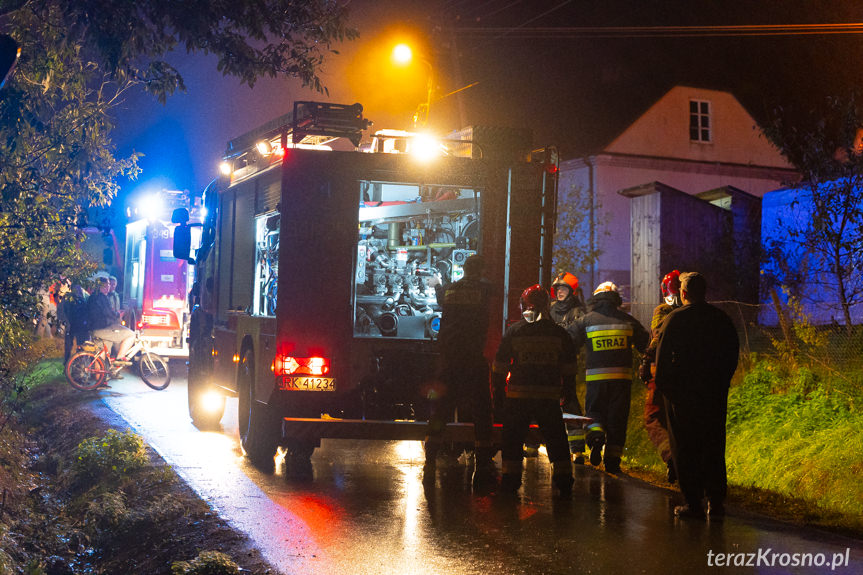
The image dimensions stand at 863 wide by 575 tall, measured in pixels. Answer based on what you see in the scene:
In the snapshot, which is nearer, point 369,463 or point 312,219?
point 312,219

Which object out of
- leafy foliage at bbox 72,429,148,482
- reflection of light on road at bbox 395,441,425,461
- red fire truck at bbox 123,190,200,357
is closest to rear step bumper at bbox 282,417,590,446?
leafy foliage at bbox 72,429,148,482

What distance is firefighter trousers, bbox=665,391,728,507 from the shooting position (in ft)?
22.7

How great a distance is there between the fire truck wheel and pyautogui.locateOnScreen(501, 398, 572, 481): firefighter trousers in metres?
2.38

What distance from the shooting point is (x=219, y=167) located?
39.8 ft

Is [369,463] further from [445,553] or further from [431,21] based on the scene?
[431,21]

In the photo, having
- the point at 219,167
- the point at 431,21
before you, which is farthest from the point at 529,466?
the point at 431,21

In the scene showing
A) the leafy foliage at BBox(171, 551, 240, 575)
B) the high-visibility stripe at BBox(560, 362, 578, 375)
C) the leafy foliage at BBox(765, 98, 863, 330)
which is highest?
the leafy foliage at BBox(765, 98, 863, 330)

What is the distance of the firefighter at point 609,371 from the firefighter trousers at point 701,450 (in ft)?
7.51

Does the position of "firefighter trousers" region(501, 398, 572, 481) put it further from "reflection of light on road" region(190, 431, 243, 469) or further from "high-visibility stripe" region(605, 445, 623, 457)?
"reflection of light on road" region(190, 431, 243, 469)

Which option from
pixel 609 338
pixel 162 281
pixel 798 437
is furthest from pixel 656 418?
pixel 162 281

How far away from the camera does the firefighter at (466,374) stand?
8430mm

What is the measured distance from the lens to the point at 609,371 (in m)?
9.48

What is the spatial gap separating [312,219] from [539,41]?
Result: 3014 centimetres

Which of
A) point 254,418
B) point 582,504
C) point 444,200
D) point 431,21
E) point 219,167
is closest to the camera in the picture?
point 582,504
